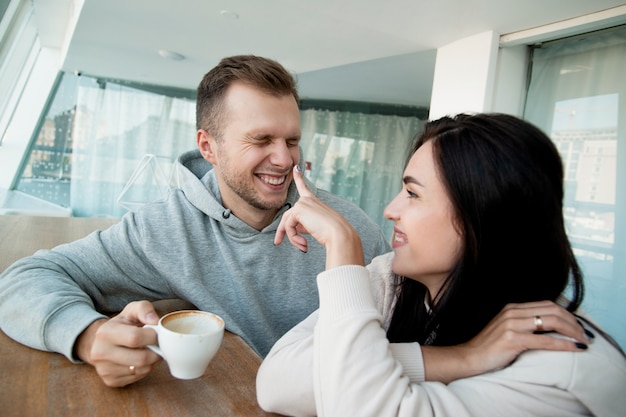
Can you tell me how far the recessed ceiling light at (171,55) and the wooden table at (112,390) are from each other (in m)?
4.34

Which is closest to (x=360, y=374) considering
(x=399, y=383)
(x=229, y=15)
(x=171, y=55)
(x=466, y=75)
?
(x=399, y=383)

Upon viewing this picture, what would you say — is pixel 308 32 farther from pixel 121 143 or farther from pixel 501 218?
pixel 121 143

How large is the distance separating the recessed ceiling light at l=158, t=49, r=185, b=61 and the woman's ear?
3.65 m

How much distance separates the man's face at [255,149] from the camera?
3.90 ft

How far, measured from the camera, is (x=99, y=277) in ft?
3.26

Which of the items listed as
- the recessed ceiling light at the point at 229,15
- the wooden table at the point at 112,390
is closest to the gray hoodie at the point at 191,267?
the wooden table at the point at 112,390

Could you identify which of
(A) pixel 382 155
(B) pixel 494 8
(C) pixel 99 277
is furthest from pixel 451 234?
(A) pixel 382 155

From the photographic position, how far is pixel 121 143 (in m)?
6.84

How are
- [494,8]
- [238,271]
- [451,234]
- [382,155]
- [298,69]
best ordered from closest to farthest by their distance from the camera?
[451,234] → [238,271] → [494,8] → [298,69] → [382,155]

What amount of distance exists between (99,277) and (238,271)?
13.9 inches

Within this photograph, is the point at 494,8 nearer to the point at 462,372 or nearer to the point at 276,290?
the point at 276,290

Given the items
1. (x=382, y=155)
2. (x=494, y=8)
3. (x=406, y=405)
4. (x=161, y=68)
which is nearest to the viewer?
(x=406, y=405)

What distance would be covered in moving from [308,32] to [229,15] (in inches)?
25.9

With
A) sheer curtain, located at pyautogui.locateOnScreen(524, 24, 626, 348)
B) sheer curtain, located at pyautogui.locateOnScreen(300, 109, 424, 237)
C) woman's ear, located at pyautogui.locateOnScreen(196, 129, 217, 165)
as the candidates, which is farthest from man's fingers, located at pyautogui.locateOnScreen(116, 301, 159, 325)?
sheer curtain, located at pyautogui.locateOnScreen(300, 109, 424, 237)
